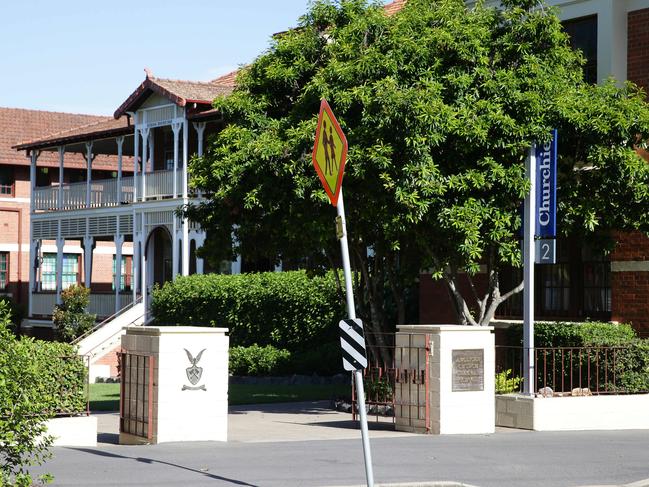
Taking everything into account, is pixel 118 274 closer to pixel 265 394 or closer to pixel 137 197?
pixel 137 197

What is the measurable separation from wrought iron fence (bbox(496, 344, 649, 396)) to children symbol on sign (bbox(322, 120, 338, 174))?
7.70m

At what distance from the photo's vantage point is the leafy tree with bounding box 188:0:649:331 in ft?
54.9

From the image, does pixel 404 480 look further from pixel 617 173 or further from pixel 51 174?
pixel 51 174

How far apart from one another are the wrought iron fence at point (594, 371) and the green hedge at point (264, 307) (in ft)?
30.5

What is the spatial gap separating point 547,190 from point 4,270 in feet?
117

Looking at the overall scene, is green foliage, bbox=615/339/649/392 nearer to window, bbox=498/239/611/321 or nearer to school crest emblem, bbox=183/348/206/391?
window, bbox=498/239/611/321

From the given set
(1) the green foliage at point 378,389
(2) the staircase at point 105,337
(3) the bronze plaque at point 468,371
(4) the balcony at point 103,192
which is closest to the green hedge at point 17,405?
(3) the bronze plaque at point 468,371

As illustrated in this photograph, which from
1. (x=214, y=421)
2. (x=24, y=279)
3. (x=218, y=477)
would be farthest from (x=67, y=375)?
(x=24, y=279)

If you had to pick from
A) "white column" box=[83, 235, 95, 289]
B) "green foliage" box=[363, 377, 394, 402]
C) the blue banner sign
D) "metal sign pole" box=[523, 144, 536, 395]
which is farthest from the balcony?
"metal sign pole" box=[523, 144, 536, 395]

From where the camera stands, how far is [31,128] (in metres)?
50.8

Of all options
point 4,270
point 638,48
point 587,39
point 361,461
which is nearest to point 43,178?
point 4,270

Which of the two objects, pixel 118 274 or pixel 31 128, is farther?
pixel 31 128

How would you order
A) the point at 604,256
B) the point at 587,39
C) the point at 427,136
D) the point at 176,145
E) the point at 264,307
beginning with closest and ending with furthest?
the point at 427,136 < the point at 604,256 < the point at 587,39 < the point at 264,307 < the point at 176,145

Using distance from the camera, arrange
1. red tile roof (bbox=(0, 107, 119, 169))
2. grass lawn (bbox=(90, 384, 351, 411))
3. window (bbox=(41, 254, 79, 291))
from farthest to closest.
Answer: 1. window (bbox=(41, 254, 79, 291))
2. red tile roof (bbox=(0, 107, 119, 169))
3. grass lawn (bbox=(90, 384, 351, 411))
